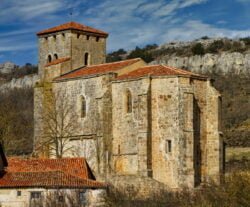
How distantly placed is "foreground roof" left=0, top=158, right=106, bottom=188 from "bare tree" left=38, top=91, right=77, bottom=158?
8518 millimetres

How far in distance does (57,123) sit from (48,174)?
13.4 meters

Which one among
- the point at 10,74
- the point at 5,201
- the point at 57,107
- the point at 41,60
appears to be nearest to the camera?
the point at 5,201

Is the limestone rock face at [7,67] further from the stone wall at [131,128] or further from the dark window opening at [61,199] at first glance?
the dark window opening at [61,199]

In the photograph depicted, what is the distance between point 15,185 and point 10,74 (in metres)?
118

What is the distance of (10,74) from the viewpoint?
490 ft

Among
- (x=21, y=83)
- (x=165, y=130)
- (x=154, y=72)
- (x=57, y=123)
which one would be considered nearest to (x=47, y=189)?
(x=165, y=130)

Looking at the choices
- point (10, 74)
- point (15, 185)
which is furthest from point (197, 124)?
point (10, 74)

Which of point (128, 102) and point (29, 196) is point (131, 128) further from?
point (29, 196)

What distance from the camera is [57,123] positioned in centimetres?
4850

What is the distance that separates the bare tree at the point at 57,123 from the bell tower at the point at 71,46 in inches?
110

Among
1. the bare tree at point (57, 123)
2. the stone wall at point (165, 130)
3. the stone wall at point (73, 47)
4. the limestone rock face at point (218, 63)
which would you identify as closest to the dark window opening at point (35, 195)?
the stone wall at point (165, 130)

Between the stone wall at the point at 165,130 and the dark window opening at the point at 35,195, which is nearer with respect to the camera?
the dark window opening at the point at 35,195

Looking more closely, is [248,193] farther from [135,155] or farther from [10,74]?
[10,74]

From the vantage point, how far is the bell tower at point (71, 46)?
51594 mm
